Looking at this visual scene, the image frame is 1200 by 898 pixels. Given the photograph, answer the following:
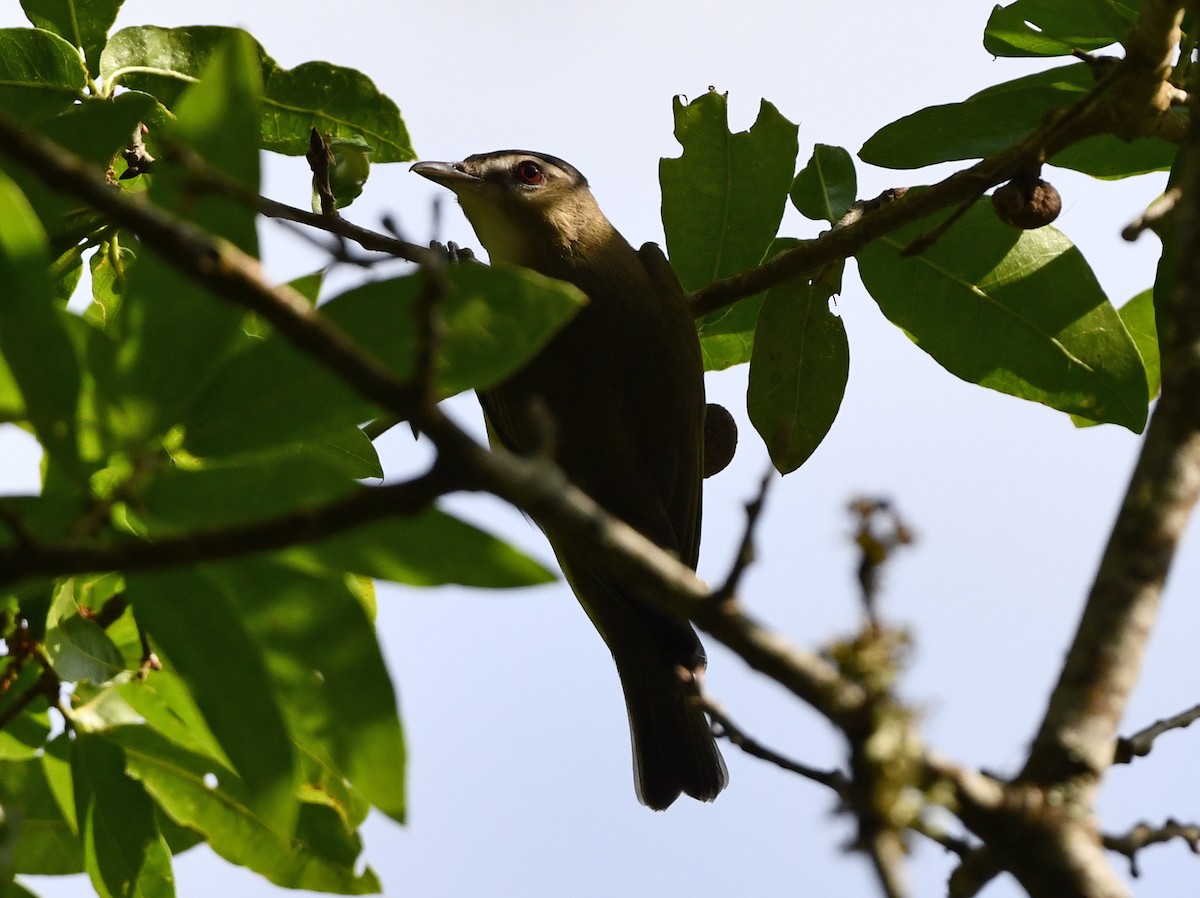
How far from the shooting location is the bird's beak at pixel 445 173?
491cm

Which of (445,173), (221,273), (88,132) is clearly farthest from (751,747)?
(445,173)

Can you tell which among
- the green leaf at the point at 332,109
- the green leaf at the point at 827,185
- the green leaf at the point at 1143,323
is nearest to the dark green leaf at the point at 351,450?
the green leaf at the point at 332,109

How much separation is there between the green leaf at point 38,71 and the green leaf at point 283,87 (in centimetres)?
10

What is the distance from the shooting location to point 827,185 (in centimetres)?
373

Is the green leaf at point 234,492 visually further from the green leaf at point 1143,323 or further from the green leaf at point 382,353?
the green leaf at point 1143,323

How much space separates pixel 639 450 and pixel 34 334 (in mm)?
2688

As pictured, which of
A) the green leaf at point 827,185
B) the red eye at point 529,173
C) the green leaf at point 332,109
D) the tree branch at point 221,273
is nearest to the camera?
the tree branch at point 221,273

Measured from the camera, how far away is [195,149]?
1.59 m

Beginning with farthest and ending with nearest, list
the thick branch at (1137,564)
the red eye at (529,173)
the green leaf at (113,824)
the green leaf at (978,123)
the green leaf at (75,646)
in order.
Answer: the red eye at (529,173) < the green leaf at (978,123) < the green leaf at (113,824) < the green leaf at (75,646) < the thick branch at (1137,564)

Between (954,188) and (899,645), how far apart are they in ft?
6.65

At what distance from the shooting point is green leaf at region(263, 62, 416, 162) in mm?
3600

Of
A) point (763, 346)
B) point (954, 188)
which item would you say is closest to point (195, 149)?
point (954, 188)

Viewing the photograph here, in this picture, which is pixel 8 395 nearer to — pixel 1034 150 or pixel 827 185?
pixel 1034 150

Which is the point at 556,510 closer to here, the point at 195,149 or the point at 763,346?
the point at 195,149
